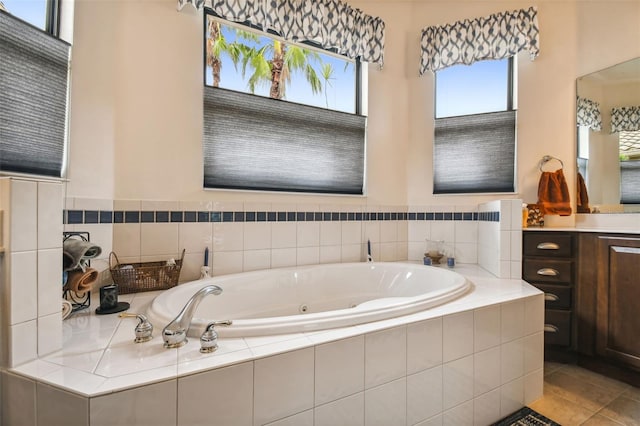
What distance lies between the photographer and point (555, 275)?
200 cm

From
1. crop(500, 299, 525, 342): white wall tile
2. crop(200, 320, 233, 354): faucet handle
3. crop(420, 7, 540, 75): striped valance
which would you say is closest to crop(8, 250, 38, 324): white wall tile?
crop(200, 320, 233, 354): faucet handle

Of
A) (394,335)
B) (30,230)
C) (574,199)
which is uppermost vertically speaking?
(574,199)

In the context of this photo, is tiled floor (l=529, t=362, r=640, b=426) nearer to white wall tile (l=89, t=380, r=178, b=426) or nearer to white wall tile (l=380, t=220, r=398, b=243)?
white wall tile (l=380, t=220, r=398, b=243)

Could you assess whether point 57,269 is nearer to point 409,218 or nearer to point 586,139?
point 409,218

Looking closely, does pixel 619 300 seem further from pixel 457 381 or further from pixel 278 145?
pixel 278 145

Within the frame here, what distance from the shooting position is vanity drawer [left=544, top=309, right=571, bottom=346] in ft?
6.45

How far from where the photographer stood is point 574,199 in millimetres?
2346

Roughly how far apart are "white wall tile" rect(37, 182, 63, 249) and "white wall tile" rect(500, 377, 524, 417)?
1.91 metres

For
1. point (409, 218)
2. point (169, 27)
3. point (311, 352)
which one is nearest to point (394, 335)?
point (311, 352)

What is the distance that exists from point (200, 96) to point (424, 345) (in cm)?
188

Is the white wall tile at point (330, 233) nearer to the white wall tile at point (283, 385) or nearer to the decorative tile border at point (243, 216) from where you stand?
the decorative tile border at point (243, 216)

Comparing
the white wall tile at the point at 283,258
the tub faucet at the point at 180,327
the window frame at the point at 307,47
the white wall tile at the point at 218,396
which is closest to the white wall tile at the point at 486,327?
the white wall tile at the point at 218,396

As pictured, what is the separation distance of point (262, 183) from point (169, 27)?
43.0 inches

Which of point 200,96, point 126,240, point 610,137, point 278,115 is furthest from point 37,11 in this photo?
point 610,137
